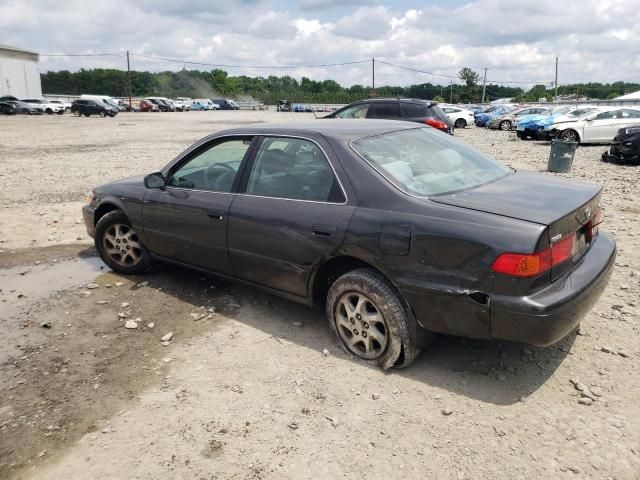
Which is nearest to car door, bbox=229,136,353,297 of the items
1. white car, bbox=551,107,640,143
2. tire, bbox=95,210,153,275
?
tire, bbox=95,210,153,275

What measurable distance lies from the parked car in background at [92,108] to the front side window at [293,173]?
150 feet

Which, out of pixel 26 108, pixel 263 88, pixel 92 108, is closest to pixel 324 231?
pixel 92 108

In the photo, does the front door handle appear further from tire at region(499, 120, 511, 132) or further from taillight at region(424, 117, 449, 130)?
tire at region(499, 120, 511, 132)

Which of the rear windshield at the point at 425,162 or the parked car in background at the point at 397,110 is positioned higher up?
the parked car in background at the point at 397,110

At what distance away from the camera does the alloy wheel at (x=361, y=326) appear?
348 cm

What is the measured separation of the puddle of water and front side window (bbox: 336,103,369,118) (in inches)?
426

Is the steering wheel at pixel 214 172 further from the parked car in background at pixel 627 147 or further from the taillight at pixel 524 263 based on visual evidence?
the parked car in background at pixel 627 147

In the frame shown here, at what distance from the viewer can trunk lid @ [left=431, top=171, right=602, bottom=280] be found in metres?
3.01

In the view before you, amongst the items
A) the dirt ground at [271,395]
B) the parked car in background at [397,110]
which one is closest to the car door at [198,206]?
the dirt ground at [271,395]

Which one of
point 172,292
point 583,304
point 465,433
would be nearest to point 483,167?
point 583,304

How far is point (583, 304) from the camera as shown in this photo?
312cm

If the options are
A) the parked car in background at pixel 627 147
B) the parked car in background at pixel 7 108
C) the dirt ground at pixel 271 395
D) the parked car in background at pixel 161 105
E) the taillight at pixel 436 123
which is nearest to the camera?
the dirt ground at pixel 271 395

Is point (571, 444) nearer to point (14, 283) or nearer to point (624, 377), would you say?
point (624, 377)

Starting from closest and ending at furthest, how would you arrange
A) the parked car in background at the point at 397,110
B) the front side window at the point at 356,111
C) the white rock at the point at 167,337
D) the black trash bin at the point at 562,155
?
1. the white rock at the point at 167,337
2. the black trash bin at the point at 562,155
3. the parked car in background at the point at 397,110
4. the front side window at the point at 356,111
